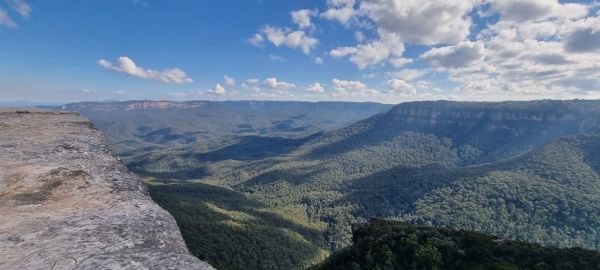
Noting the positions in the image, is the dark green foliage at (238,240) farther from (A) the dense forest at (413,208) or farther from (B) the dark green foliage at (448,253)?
(B) the dark green foliage at (448,253)

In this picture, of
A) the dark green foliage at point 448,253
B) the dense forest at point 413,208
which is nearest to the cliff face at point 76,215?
the dark green foliage at point 448,253

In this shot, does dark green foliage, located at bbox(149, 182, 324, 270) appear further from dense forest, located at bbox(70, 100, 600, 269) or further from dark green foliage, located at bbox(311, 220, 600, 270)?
dark green foliage, located at bbox(311, 220, 600, 270)

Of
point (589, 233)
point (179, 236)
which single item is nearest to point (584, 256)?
point (179, 236)

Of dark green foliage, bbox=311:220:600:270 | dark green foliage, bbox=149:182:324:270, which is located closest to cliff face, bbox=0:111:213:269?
dark green foliage, bbox=311:220:600:270

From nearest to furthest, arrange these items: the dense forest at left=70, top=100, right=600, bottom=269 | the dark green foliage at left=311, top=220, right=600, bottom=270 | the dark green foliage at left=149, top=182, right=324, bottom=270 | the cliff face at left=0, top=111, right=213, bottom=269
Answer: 1. the cliff face at left=0, top=111, right=213, bottom=269
2. the dark green foliage at left=311, top=220, right=600, bottom=270
3. the dark green foliage at left=149, top=182, right=324, bottom=270
4. the dense forest at left=70, top=100, right=600, bottom=269

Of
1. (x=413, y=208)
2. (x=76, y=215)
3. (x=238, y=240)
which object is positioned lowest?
(x=413, y=208)

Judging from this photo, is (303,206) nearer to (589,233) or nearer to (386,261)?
(589,233)

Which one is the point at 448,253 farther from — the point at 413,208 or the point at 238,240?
the point at 413,208

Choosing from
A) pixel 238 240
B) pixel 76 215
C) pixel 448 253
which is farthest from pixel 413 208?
pixel 76 215
